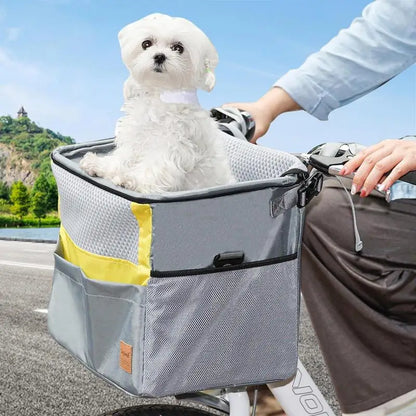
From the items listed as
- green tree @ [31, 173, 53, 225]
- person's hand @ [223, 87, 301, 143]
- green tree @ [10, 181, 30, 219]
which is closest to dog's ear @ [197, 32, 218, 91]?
person's hand @ [223, 87, 301, 143]

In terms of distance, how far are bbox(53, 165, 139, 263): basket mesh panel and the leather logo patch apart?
16 cm

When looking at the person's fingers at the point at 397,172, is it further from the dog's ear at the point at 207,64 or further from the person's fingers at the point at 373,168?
the dog's ear at the point at 207,64

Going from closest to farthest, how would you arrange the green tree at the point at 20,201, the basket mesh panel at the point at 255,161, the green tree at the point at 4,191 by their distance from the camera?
the basket mesh panel at the point at 255,161
the green tree at the point at 20,201
the green tree at the point at 4,191

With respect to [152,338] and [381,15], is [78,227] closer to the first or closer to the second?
[152,338]

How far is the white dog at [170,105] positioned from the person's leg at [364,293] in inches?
12.2

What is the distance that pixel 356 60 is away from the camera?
6.15ft

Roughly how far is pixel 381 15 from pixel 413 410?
3.29 feet

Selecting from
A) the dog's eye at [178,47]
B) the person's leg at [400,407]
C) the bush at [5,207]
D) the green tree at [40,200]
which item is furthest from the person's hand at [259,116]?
the bush at [5,207]

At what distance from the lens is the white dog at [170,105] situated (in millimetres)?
1779

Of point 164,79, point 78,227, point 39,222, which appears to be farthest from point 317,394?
point 39,222

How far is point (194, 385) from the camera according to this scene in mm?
1359

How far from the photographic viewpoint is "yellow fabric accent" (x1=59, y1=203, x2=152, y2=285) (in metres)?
1.29

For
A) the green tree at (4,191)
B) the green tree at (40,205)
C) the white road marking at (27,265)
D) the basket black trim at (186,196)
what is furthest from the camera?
the green tree at (4,191)

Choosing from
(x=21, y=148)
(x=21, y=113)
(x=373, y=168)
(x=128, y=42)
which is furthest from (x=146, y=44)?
(x=21, y=148)
